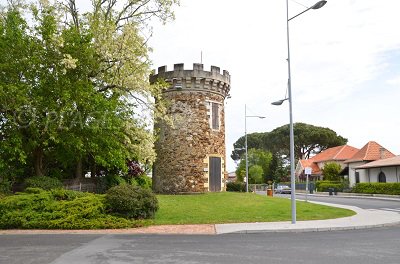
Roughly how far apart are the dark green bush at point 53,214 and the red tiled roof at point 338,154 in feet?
183

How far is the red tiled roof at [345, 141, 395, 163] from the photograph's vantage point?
51469 mm

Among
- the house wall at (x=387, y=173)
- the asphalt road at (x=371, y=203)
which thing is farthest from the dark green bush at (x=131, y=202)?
the house wall at (x=387, y=173)

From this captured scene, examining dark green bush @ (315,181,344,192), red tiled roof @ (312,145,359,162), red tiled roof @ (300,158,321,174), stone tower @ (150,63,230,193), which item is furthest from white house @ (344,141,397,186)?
stone tower @ (150,63,230,193)

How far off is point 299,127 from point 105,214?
64.6m

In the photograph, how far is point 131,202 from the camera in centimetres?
1592

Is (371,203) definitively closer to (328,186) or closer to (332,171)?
(328,186)

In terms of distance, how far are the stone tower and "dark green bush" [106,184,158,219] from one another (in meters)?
10.4

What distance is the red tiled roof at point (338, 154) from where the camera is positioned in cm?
6525

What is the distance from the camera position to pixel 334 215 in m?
18.7

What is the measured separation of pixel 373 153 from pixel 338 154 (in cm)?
1322

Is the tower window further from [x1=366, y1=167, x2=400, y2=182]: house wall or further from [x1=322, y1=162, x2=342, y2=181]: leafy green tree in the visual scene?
[x1=322, y1=162, x2=342, y2=181]: leafy green tree

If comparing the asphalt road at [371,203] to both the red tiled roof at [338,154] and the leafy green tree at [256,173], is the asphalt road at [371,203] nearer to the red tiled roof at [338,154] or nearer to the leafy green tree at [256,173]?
the red tiled roof at [338,154]

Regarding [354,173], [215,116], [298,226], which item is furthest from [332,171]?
[298,226]

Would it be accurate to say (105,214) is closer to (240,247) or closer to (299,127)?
(240,247)
